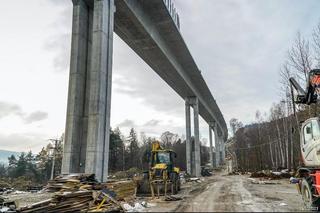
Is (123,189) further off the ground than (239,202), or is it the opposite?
(123,189)

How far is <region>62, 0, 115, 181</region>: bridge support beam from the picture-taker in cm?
1360

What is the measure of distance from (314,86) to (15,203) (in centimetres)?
1149

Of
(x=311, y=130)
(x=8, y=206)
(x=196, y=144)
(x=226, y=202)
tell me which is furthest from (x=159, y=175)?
(x=196, y=144)

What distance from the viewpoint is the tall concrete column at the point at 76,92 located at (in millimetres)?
14227

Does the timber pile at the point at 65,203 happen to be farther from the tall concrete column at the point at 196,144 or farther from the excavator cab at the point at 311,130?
the tall concrete column at the point at 196,144

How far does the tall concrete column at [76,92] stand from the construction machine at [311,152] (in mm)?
10353

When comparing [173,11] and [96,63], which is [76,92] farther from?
[173,11]

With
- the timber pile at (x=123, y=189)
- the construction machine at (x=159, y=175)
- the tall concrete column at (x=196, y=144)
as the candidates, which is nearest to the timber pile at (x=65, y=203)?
the timber pile at (x=123, y=189)

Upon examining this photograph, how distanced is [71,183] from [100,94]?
4.61 meters

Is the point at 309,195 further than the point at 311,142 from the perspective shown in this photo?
Yes

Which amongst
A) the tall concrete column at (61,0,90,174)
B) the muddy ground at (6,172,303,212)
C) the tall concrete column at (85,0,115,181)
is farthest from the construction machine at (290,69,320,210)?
the tall concrete column at (61,0,90,174)

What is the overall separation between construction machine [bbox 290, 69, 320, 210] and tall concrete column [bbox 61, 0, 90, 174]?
1035cm

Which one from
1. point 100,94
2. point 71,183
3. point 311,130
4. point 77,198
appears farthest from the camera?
point 100,94

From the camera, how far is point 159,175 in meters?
15.9
